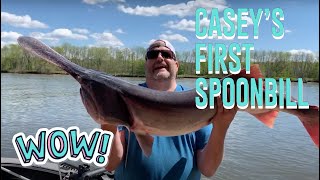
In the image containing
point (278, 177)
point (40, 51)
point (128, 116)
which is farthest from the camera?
point (278, 177)

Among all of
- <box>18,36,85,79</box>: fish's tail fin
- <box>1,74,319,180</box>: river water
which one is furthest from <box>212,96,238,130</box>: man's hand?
<box>1,74,319,180</box>: river water

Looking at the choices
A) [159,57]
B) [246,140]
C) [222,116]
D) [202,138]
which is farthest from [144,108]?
[246,140]

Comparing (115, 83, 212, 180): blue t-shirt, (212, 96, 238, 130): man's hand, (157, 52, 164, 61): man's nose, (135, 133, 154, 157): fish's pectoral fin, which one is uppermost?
(157, 52, 164, 61): man's nose

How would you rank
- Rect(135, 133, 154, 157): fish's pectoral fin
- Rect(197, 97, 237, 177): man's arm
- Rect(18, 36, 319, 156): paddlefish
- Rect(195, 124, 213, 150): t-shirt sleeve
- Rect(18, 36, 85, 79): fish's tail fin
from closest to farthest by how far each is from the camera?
Rect(18, 36, 85, 79): fish's tail fin < Rect(18, 36, 319, 156): paddlefish < Rect(135, 133, 154, 157): fish's pectoral fin < Rect(197, 97, 237, 177): man's arm < Rect(195, 124, 213, 150): t-shirt sleeve

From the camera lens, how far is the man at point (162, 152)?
84.0 inches

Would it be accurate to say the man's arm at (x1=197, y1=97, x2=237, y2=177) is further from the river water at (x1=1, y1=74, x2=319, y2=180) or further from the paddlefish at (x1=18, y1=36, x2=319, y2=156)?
the river water at (x1=1, y1=74, x2=319, y2=180)

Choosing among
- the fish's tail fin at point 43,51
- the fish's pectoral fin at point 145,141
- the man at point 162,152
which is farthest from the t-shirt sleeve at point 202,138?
the fish's tail fin at point 43,51

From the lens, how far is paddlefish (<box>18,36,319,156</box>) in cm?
158

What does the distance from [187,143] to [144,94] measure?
65 cm

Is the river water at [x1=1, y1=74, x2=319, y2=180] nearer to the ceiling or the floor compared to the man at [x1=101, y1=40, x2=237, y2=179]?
nearer to the floor

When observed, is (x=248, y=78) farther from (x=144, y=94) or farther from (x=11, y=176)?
(x=11, y=176)

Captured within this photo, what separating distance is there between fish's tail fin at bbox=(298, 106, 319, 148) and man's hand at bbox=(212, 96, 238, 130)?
305mm

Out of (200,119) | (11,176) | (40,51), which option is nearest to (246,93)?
(200,119)

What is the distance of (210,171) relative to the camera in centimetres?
219
